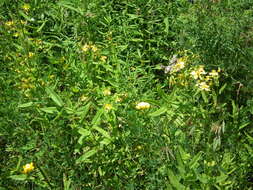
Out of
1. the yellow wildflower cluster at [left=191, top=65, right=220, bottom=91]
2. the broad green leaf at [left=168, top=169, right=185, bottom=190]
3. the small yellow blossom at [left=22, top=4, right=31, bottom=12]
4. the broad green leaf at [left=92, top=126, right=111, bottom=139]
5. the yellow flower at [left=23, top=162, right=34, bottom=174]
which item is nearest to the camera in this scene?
the broad green leaf at [left=168, top=169, right=185, bottom=190]

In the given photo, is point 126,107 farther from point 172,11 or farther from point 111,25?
point 172,11

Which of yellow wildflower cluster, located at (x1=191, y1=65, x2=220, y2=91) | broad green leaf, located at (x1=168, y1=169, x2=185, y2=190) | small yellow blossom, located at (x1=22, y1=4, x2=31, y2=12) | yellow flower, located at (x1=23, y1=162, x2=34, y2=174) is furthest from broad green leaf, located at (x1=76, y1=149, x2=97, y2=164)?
small yellow blossom, located at (x1=22, y1=4, x2=31, y2=12)

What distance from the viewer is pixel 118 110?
2.30m

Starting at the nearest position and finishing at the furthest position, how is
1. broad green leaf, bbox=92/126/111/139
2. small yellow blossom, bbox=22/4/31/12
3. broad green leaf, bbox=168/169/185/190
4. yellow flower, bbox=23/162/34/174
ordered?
broad green leaf, bbox=168/169/185/190 → yellow flower, bbox=23/162/34/174 → broad green leaf, bbox=92/126/111/139 → small yellow blossom, bbox=22/4/31/12

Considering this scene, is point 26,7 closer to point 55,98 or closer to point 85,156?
point 55,98

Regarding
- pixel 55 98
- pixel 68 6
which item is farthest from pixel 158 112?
pixel 68 6

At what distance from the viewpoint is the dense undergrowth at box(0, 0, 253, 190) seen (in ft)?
6.66

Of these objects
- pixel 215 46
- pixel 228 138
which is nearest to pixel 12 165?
pixel 228 138

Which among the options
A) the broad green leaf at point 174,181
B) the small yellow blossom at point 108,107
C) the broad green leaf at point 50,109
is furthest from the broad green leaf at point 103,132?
the broad green leaf at point 174,181

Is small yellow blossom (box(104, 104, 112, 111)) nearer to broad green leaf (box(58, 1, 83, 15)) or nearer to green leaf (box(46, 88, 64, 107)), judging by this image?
green leaf (box(46, 88, 64, 107))

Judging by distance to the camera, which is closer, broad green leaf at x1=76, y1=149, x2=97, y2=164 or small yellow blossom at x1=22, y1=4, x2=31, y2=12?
broad green leaf at x1=76, y1=149, x2=97, y2=164

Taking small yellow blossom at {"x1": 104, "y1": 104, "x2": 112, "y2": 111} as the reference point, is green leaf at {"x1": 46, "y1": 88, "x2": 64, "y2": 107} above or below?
above

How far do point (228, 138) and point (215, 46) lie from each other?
98cm

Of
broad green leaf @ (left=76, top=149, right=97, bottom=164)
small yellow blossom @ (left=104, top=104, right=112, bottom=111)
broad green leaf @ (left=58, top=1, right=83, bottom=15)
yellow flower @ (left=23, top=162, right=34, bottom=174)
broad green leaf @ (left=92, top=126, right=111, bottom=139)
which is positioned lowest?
broad green leaf @ (left=76, top=149, right=97, bottom=164)
